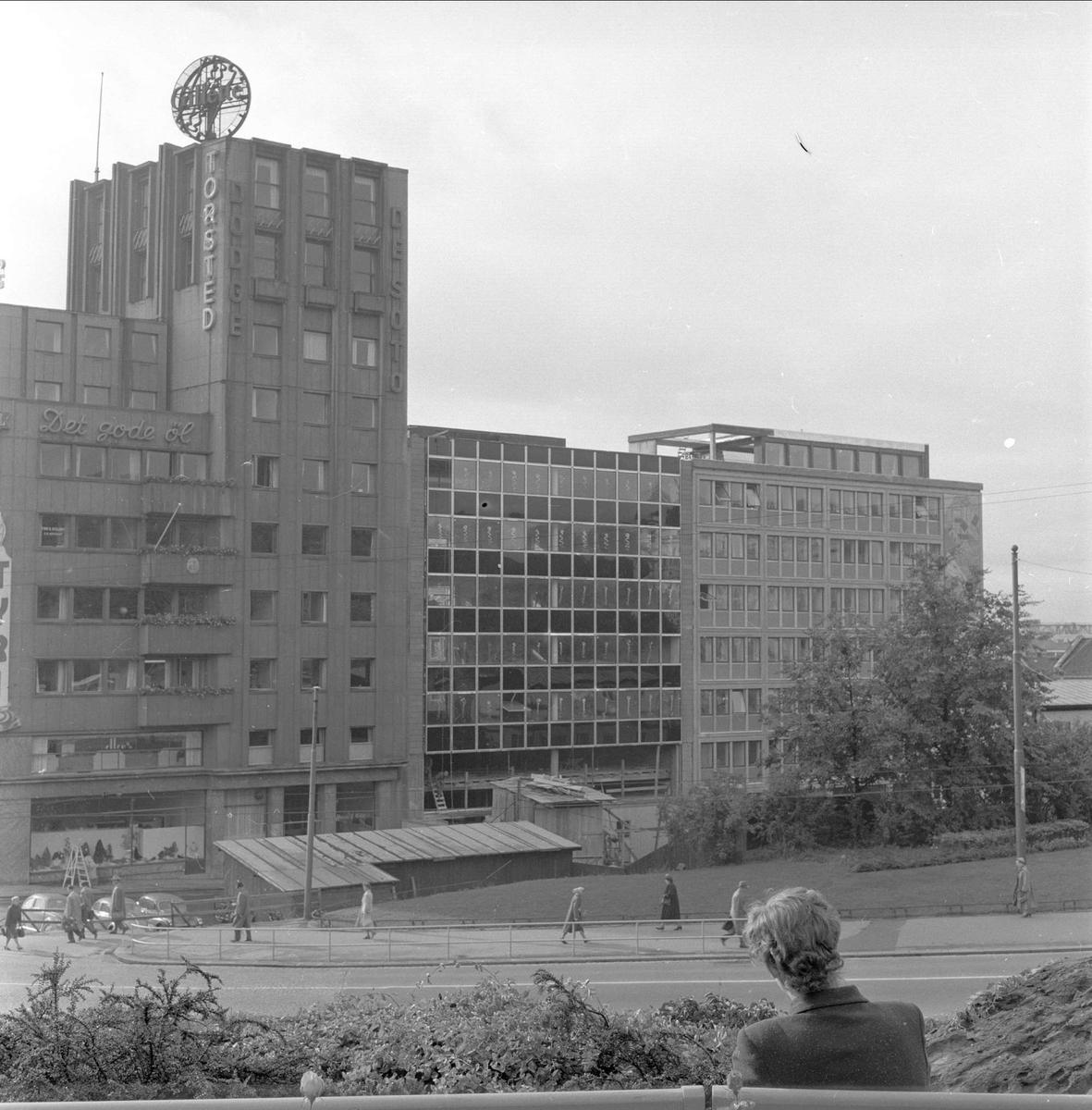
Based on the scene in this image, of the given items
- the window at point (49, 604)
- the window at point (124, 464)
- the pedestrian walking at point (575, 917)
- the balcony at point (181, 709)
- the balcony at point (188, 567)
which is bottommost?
the pedestrian walking at point (575, 917)

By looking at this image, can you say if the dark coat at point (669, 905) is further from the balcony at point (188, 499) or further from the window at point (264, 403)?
the window at point (264, 403)

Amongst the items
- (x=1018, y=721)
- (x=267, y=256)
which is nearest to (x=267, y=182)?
(x=267, y=256)

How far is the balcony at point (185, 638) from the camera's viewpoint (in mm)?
6141

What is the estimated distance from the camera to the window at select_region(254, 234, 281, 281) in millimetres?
6734

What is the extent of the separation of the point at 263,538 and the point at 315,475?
0.54 m

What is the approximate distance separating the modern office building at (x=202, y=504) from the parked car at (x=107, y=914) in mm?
306

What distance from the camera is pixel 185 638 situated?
21.8 ft

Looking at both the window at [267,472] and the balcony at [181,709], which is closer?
the window at [267,472]

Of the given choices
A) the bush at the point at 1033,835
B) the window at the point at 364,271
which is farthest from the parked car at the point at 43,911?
the bush at the point at 1033,835

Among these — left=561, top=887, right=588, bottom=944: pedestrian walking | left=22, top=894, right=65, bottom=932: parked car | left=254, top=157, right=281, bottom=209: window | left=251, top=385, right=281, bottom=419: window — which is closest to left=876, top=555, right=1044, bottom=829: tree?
left=561, top=887, right=588, bottom=944: pedestrian walking

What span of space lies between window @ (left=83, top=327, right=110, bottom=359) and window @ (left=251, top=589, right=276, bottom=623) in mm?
1520

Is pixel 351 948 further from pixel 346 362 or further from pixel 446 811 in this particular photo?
pixel 446 811

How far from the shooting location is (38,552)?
5820 mm

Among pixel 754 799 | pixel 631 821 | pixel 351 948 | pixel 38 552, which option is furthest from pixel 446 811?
pixel 38 552
